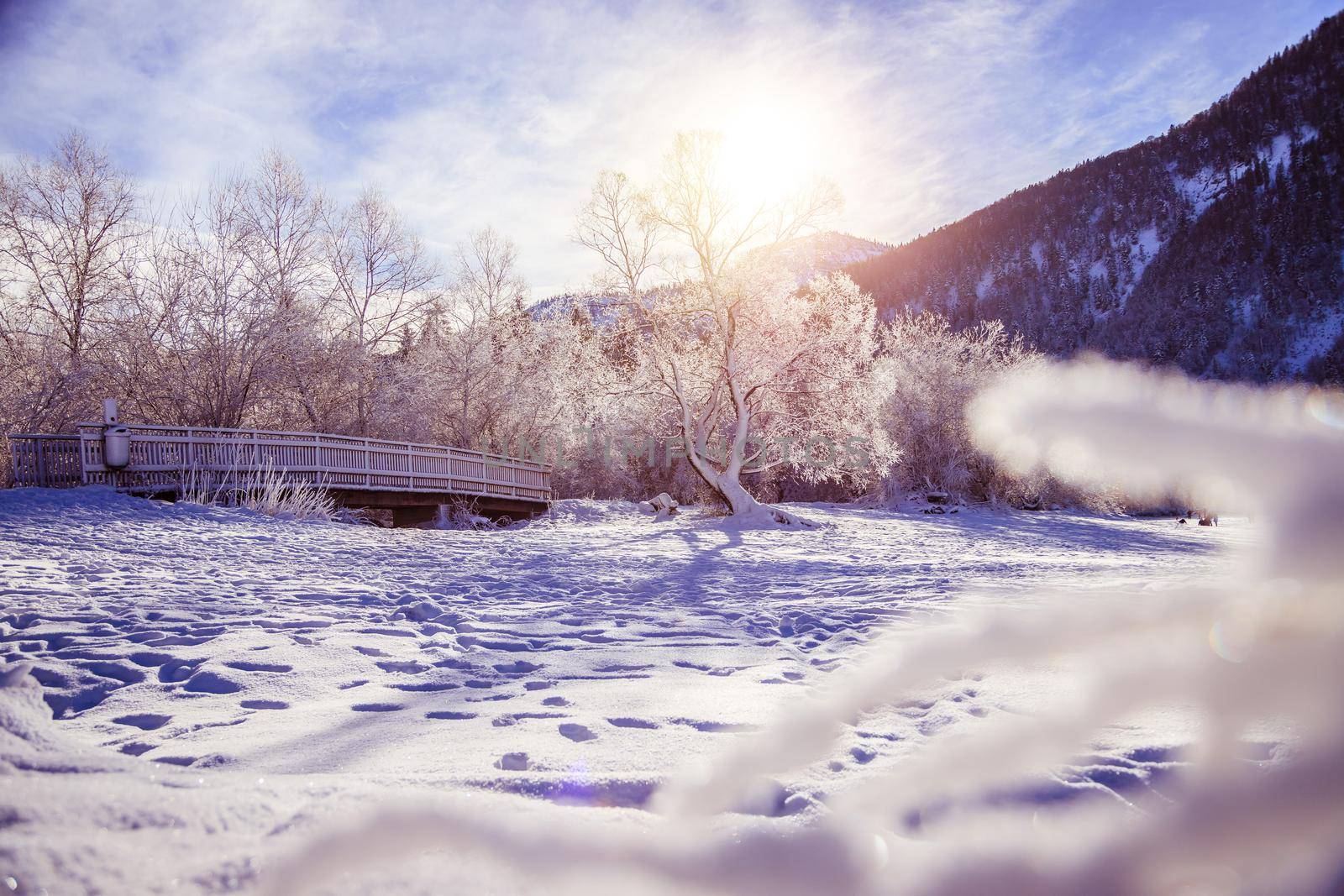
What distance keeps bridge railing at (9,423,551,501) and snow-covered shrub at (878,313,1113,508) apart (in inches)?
485

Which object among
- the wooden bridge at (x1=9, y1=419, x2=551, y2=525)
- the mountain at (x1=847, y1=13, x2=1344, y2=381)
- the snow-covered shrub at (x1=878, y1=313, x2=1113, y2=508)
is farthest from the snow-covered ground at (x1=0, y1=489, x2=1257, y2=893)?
the mountain at (x1=847, y1=13, x2=1344, y2=381)

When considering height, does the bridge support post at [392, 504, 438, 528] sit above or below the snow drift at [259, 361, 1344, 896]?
below

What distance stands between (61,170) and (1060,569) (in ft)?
72.9

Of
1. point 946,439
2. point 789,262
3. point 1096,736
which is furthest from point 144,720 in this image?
point 946,439

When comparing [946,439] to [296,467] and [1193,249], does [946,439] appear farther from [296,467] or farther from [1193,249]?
[1193,249]

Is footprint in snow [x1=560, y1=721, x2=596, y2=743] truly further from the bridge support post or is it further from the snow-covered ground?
the bridge support post

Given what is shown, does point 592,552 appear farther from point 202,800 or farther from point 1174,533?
point 1174,533

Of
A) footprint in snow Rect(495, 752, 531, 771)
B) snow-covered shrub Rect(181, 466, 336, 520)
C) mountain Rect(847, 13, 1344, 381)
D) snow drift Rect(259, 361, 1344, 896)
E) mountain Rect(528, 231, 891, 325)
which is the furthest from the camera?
mountain Rect(847, 13, 1344, 381)

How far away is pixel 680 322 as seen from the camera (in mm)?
16000

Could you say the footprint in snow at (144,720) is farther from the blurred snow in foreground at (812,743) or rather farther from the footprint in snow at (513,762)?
the footprint in snow at (513,762)

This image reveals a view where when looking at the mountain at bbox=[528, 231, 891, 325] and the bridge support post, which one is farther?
the bridge support post

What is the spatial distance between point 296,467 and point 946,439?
1840cm

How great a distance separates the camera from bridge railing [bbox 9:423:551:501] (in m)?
11.4

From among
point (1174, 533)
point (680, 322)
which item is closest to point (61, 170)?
point (680, 322)
